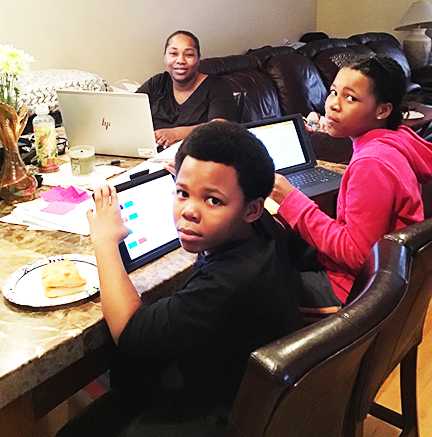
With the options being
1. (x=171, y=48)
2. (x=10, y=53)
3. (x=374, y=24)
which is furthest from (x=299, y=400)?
(x=374, y=24)

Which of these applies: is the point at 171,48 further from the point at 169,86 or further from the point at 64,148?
the point at 64,148

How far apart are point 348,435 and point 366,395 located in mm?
146

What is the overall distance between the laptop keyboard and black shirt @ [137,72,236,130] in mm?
894

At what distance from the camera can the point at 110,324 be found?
3.12 ft

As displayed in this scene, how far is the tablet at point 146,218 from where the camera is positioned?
3.81ft

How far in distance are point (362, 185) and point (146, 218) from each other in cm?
56

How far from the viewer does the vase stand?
145 centimetres

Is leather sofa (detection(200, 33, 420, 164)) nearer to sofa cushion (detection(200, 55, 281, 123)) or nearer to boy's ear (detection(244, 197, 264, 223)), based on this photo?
sofa cushion (detection(200, 55, 281, 123))

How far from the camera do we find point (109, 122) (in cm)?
191

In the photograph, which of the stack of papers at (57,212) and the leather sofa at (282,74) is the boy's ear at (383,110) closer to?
the stack of papers at (57,212)

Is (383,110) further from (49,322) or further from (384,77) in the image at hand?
(49,322)

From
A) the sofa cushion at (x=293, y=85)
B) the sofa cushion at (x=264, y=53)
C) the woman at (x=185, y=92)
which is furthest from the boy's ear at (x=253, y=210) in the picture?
the sofa cushion at (x=264, y=53)

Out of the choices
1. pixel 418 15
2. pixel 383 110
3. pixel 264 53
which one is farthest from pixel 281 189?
pixel 418 15

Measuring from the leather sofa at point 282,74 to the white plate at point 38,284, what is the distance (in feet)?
8.65
